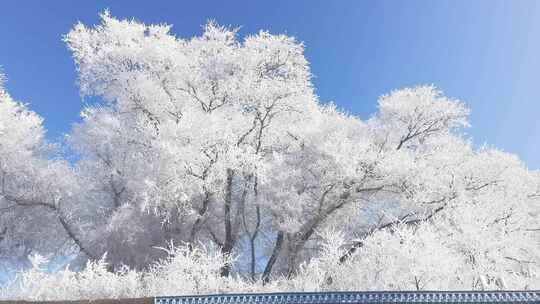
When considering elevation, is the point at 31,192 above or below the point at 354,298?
above

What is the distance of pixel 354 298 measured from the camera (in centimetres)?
1052

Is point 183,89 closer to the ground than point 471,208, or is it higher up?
higher up

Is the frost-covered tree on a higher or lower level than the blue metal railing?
higher

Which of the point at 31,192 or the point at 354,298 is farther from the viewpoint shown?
the point at 31,192

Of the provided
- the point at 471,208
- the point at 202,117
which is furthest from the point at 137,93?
the point at 471,208

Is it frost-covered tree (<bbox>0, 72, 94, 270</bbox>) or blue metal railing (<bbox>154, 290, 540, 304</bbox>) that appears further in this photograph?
frost-covered tree (<bbox>0, 72, 94, 270</bbox>)

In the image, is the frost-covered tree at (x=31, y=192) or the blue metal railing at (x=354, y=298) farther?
the frost-covered tree at (x=31, y=192)

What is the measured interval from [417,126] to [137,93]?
512 inches

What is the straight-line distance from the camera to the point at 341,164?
65.3 feet

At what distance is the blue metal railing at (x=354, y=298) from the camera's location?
1028 centimetres

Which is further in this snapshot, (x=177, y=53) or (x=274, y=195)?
(x=177, y=53)

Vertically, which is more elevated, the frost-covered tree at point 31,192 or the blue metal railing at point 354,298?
the frost-covered tree at point 31,192

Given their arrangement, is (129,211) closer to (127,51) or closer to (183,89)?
(183,89)

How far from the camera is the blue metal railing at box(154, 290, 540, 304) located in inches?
405
